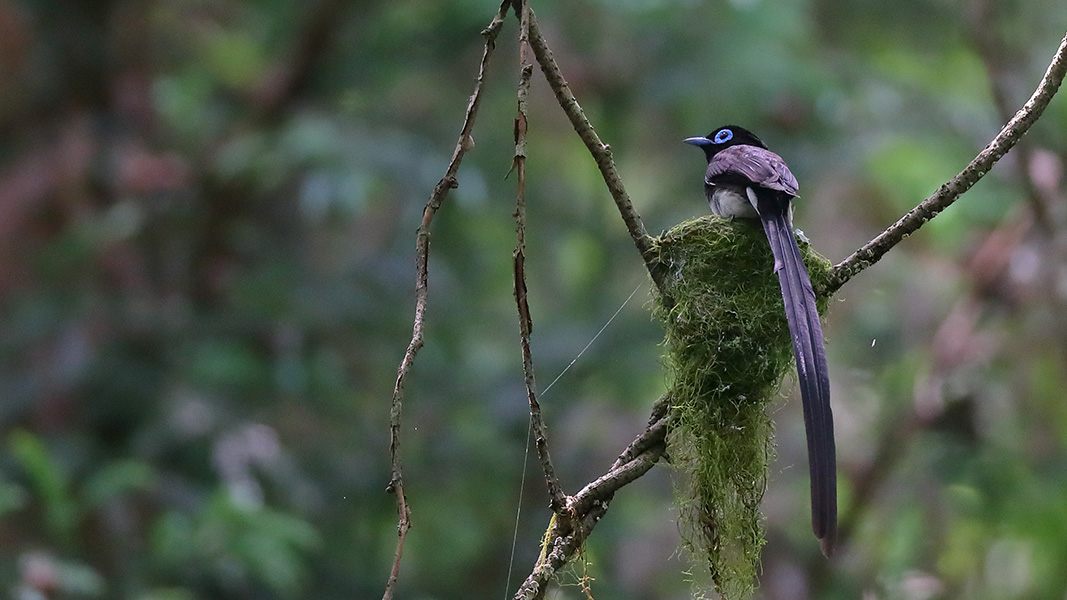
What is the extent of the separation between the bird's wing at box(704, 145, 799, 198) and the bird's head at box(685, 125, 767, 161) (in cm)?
34

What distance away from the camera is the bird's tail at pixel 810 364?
2062 millimetres

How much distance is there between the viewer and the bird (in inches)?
82.7

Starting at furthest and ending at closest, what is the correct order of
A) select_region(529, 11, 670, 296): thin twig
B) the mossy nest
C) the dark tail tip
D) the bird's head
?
the bird's head → the mossy nest → select_region(529, 11, 670, 296): thin twig → the dark tail tip

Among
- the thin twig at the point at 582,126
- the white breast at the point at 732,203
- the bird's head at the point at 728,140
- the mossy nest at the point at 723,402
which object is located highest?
the bird's head at the point at 728,140

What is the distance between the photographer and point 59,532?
441cm

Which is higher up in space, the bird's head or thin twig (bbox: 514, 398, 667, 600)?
the bird's head

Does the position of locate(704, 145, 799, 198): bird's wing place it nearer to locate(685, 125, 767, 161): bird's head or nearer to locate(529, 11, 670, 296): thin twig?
locate(685, 125, 767, 161): bird's head

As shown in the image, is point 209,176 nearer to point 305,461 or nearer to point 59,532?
point 305,461

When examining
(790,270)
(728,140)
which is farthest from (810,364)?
(728,140)

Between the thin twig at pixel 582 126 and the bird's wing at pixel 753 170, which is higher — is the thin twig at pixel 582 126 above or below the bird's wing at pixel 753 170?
below

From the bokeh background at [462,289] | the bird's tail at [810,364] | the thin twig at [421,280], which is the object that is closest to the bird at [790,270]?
the bird's tail at [810,364]

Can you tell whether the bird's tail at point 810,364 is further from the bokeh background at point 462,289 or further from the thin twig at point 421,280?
the bokeh background at point 462,289

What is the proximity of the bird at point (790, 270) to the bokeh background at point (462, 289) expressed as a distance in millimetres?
2099

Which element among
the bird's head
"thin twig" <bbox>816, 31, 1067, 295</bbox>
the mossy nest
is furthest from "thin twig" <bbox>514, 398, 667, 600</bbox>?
the bird's head
